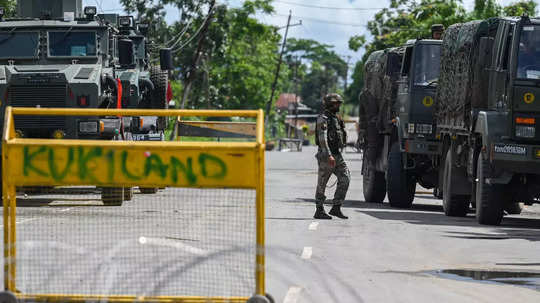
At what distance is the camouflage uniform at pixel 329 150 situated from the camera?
1647 cm

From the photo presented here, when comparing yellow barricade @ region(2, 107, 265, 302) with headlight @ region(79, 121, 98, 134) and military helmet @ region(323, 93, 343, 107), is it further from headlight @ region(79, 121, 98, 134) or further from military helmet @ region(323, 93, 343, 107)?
headlight @ region(79, 121, 98, 134)

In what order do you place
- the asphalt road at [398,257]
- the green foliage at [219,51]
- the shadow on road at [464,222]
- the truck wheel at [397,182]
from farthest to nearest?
the green foliage at [219,51]
the truck wheel at [397,182]
the shadow on road at [464,222]
the asphalt road at [398,257]

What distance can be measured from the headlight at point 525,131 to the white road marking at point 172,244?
20.6 feet

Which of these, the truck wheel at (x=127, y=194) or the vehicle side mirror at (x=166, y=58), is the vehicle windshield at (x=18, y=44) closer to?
the vehicle side mirror at (x=166, y=58)

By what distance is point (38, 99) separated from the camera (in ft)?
66.0

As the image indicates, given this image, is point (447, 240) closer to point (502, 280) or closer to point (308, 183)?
point (502, 280)

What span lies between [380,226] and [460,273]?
516 centimetres

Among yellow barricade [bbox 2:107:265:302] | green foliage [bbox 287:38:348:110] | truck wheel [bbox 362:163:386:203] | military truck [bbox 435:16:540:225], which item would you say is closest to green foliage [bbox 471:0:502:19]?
truck wheel [bbox 362:163:386:203]

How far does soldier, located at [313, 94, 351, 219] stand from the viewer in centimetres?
1647

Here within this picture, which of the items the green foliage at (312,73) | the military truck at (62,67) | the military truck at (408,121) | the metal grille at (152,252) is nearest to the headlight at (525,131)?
the military truck at (408,121)

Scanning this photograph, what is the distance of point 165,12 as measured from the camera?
188 ft

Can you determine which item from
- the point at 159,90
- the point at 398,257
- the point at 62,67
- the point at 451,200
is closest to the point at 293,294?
the point at 398,257

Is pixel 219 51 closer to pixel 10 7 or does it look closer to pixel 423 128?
pixel 10 7

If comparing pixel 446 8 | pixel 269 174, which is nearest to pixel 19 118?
pixel 269 174
